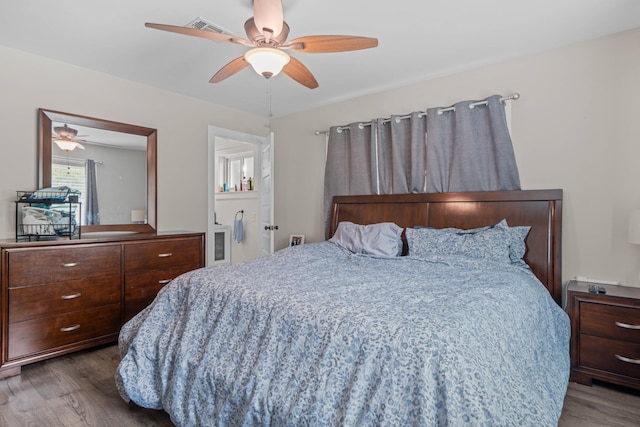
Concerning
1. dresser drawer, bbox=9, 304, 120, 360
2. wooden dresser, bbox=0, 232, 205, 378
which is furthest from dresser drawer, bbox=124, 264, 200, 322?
dresser drawer, bbox=9, 304, 120, 360

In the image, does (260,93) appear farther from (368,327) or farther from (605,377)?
(605,377)

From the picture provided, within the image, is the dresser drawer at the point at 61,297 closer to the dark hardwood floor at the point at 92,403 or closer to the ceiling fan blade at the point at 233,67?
the dark hardwood floor at the point at 92,403

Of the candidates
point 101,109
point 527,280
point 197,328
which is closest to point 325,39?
point 197,328

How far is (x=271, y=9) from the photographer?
1.78 meters

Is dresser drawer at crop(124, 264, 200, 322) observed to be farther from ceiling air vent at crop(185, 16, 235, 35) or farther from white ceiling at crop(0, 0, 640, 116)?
ceiling air vent at crop(185, 16, 235, 35)

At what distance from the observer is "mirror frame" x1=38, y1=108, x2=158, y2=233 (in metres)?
2.89

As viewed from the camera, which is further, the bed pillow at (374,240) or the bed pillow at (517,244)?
the bed pillow at (374,240)

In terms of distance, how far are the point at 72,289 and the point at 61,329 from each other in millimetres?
305

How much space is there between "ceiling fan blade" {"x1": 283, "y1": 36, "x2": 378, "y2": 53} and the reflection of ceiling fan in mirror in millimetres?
2318

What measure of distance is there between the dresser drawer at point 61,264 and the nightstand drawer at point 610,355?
3610mm

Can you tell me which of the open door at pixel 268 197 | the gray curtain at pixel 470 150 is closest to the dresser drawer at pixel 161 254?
the open door at pixel 268 197

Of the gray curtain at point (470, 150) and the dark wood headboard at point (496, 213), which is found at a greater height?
the gray curtain at point (470, 150)

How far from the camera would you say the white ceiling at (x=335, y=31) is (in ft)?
7.17

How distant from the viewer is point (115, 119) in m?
3.37
